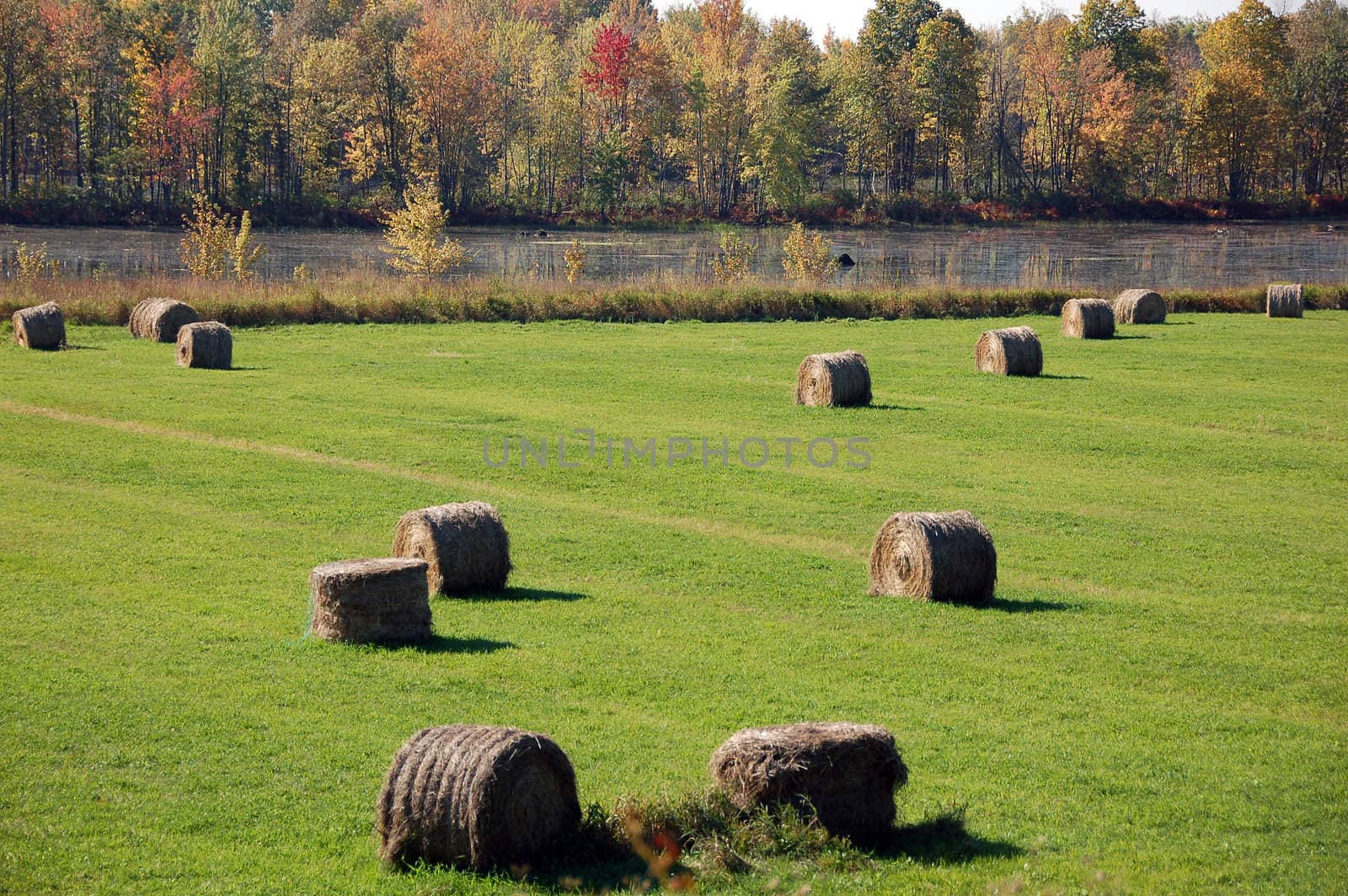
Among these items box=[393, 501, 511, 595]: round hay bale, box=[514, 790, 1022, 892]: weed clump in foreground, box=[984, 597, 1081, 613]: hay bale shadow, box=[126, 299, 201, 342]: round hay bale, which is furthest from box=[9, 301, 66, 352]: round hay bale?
box=[514, 790, 1022, 892]: weed clump in foreground

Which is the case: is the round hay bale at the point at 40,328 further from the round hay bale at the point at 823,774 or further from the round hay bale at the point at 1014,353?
the round hay bale at the point at 823,774

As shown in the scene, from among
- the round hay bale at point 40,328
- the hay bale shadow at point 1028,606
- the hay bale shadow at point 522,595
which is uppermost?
the round hay bale at point 40,328

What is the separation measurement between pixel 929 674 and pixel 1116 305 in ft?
137

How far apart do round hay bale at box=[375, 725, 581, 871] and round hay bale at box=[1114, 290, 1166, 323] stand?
148ft

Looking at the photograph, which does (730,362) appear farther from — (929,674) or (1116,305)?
(929,674)

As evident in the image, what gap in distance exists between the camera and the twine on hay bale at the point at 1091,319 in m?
46.9

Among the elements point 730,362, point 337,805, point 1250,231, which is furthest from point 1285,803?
point 1250,231

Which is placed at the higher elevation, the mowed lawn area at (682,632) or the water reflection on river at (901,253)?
the water reflection on river at (901,253)

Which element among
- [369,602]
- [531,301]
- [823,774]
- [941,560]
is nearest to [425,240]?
[531,301]

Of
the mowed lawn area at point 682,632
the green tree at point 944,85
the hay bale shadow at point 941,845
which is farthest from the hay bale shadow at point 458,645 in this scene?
the green tree at point 944,85

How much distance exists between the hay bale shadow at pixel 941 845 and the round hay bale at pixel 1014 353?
28300 millimetres

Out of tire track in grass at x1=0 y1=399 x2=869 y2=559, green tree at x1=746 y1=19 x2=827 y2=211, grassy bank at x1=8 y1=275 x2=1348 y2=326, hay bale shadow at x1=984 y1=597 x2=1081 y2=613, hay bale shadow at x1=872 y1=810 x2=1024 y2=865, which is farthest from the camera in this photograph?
green tree at x1=746 y1=19 x2=827 y2=211

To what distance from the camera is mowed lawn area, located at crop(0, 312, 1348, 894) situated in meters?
10.2

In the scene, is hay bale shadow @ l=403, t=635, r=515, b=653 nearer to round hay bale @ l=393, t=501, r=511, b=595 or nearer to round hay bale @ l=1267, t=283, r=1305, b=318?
round hay bale @ l=393, t=501, r=511, b=595
